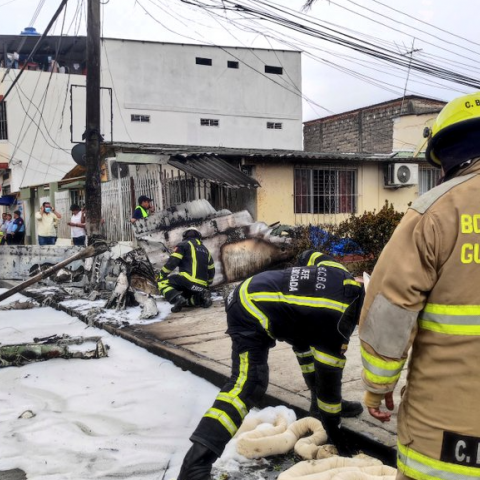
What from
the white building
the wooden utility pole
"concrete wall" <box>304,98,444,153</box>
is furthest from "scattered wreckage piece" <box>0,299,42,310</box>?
"concrete wall" <box>304,98,444,153</box>

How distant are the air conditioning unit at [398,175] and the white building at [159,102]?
1265 centimetres

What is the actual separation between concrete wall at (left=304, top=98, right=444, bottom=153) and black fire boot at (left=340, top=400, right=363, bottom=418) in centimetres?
1752

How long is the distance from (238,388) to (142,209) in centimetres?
725

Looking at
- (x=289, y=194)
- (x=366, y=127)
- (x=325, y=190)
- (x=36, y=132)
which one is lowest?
(x=289, y=194)

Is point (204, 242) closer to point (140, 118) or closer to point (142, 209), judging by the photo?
point (142, 209)

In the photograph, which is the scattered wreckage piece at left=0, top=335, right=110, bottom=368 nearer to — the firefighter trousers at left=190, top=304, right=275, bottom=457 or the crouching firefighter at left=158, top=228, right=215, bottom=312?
the crouching firefighter at left=158, top=228, right=215, bottom=312

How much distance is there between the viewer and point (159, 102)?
2430 cm

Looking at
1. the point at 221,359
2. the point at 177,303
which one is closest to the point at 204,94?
the point at 177,303

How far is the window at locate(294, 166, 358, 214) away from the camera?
1302 cm

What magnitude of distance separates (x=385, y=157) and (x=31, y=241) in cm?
1580

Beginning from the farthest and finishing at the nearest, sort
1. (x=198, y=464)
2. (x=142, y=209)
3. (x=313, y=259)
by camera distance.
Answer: (x=142, y=209) < (x=313, y=259) < (x=198, y=464)

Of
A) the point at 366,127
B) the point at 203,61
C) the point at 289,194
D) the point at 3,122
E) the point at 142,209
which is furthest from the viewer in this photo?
the point at 203,61

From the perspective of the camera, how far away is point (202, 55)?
81.6 feet

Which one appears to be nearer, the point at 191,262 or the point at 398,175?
the point at 191,262
